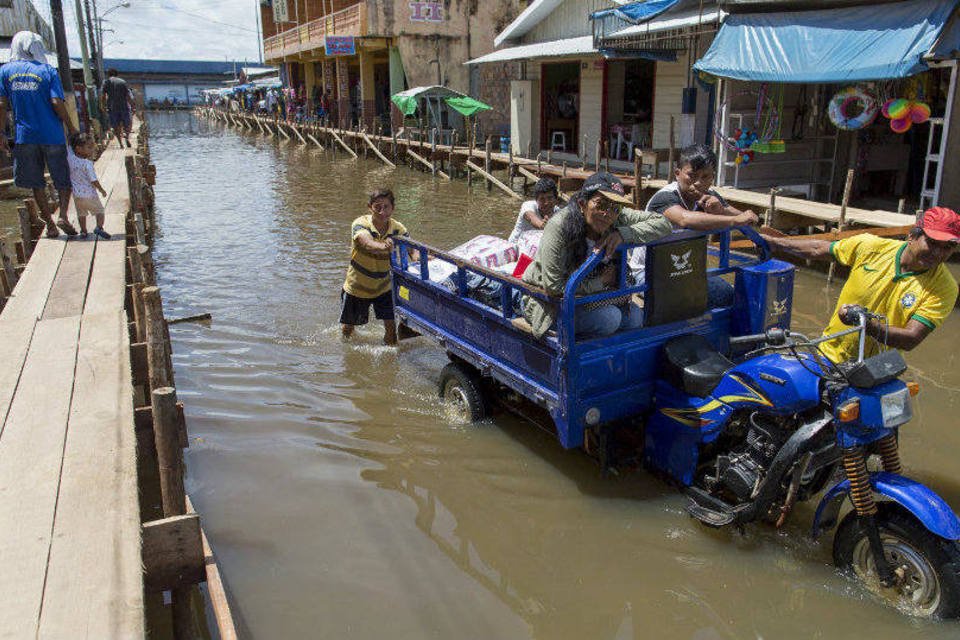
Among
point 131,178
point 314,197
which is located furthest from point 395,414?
point 314,197

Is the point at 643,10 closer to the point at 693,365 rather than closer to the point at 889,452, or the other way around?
the point at 693,365

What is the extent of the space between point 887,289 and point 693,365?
105 cm

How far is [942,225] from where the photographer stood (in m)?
3.46

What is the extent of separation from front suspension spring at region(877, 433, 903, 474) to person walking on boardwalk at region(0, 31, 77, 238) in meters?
7.17

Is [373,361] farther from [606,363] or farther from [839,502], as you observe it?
[839,502]

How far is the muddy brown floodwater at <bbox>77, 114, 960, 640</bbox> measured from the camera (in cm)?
368

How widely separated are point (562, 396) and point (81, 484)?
2425 millimetres

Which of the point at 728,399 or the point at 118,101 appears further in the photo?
the point at 118,101

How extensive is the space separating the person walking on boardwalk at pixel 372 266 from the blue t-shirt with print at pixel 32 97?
9.86ft

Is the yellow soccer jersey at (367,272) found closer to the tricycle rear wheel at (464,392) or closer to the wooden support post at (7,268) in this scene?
the tricycle rear wheel at (464,392)

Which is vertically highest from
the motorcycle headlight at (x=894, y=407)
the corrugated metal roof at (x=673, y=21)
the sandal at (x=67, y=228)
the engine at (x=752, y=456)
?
the corrugated metal roof at (x=673, y=21)

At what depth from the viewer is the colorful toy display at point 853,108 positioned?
11.0 meters

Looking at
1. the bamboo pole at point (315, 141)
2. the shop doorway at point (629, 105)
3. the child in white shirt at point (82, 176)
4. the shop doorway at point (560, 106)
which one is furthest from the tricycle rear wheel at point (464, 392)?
the bamboo pole at point (315, 141)

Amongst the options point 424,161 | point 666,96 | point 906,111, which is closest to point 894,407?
point 906,111
